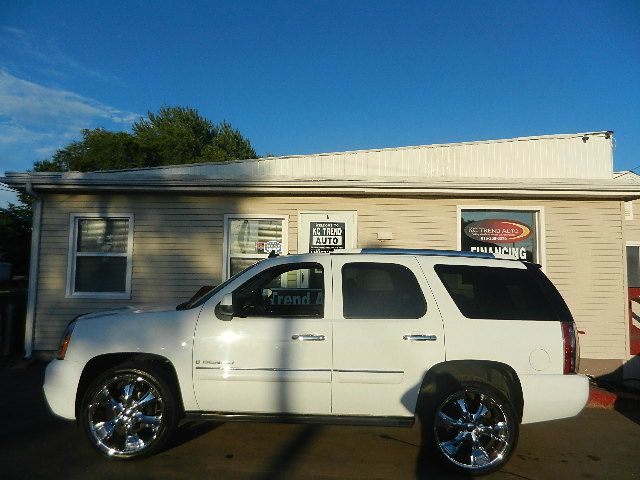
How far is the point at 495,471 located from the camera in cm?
418

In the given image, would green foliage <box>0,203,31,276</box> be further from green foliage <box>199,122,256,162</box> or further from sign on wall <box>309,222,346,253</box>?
sign on wall <box>309,222,346,253</box>

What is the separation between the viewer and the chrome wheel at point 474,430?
4125 millimetres

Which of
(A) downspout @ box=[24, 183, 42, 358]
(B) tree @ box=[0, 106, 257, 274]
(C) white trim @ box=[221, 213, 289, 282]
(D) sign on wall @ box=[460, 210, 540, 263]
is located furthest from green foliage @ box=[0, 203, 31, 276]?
(D) sign on wall @ box=[460, 210, 540, 263]

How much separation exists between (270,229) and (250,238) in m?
0.38

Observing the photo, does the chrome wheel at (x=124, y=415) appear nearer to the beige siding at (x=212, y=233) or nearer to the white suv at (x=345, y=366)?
the white suv at (x=345, y=366)

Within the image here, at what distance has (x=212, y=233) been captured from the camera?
28.1 ft

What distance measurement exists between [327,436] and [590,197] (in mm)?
6216

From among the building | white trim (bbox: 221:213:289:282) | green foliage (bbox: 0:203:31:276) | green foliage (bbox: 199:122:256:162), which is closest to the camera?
the building

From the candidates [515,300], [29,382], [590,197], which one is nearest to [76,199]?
[29,382]

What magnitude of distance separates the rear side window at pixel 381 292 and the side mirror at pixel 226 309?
38.7 inches

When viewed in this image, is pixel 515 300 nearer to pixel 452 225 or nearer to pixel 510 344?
pixel 510 344

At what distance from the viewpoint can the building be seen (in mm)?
8281

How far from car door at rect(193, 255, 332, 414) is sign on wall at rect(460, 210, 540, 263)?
5037 millimetres

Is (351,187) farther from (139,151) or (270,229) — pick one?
(139,151)
